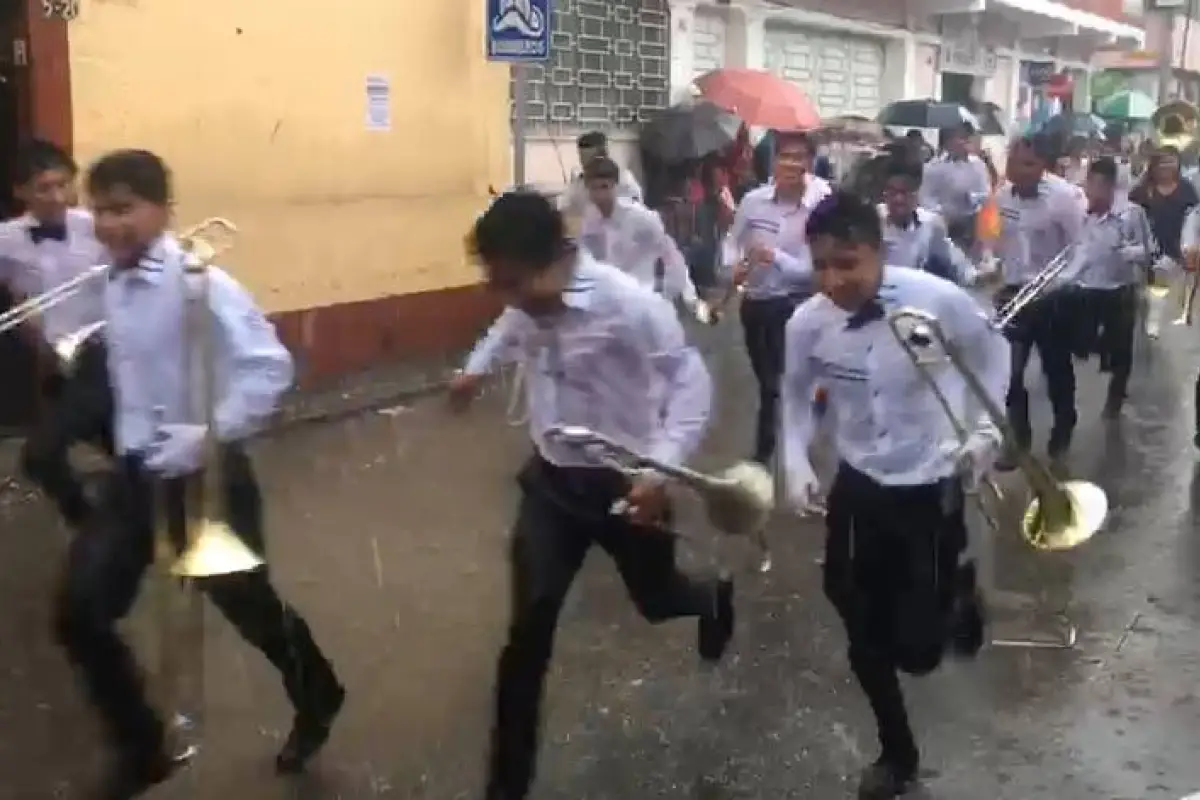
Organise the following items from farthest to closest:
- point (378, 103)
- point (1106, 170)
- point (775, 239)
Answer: point (378, 103) → point (1106, 170) → point (775, 239)

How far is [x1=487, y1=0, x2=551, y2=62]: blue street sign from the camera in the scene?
11.6m

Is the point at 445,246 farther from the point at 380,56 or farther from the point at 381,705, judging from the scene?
the point at 381,705

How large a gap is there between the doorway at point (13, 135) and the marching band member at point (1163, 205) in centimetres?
714

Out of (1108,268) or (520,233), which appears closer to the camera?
(520,233)

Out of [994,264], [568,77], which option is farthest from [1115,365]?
[568,77]

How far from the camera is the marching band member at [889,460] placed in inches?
172

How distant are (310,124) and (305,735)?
8.25m

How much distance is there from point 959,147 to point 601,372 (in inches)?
510

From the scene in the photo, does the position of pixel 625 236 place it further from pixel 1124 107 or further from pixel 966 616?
pixel 1124 107

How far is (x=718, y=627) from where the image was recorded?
18.2 feet

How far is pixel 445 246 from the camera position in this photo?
46.1 feet

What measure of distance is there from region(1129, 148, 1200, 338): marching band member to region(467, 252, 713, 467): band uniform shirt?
7.90 meters

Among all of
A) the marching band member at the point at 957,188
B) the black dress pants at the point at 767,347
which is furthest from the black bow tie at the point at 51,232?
the marching band member at the point at 957,188

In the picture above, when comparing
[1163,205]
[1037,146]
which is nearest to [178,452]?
[1037,146]
